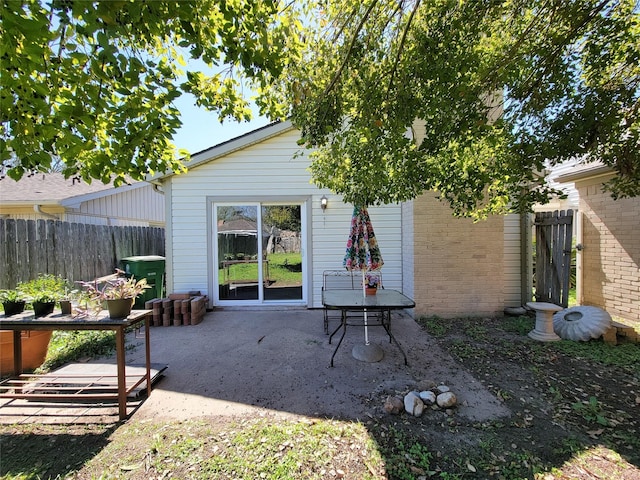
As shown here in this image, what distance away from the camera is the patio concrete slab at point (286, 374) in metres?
2.83

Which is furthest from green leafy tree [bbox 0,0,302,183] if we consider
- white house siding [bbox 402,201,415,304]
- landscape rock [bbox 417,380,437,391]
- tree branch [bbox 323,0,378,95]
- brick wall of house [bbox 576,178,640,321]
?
brick wall of house [bbox 576,178,640,321]

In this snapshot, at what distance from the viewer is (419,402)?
2.74 metres

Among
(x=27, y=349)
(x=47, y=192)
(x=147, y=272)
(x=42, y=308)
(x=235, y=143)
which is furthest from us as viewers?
(x=47, y=192)

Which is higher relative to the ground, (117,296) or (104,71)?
(104,71)

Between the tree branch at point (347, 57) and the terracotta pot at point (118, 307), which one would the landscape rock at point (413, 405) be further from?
the tree branch at point (347, 57)

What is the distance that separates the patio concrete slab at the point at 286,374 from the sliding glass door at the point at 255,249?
4.72ft

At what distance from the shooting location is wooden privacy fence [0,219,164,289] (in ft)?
19.2

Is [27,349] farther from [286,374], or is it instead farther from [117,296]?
[286,374]

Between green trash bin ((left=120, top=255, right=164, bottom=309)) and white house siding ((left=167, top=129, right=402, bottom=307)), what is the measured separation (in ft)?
3.95

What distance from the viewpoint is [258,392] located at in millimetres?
3135

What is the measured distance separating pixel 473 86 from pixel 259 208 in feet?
15.1

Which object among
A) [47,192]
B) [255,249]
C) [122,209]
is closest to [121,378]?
[255,249]

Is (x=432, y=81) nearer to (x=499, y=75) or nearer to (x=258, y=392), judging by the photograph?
(x=499, y=75)

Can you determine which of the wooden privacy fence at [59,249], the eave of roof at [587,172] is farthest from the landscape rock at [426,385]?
the wooden privacy fence at [59,249]
